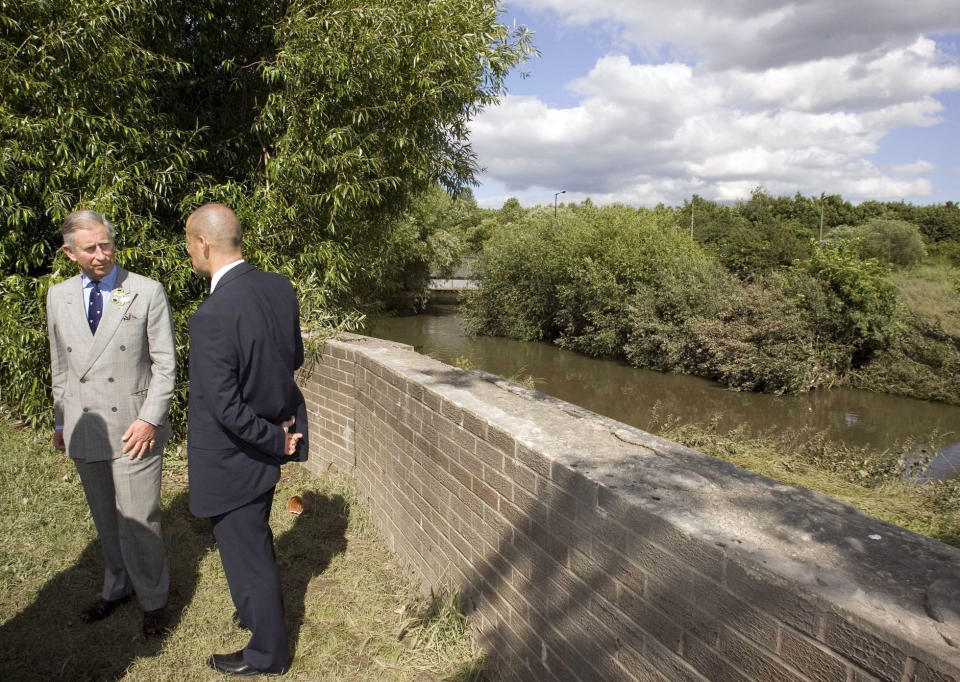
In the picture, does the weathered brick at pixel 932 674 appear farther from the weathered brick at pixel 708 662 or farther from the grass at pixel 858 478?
the grass at pixel 858 478

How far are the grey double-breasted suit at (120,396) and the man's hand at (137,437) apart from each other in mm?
34

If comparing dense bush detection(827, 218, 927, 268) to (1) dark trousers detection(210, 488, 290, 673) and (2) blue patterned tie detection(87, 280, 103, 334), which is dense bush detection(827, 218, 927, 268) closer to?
(1) dark trousers detection(210, 488, 290, 673)

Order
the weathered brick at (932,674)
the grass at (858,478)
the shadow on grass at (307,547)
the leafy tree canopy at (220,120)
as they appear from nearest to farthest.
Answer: the weathered brick at (932,674) → the shadow on grass at (307,547) → the leafy tree canopy at (220,120) → the grass at (858,478)

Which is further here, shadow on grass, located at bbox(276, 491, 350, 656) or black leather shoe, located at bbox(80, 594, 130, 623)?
shadow on grass, located at bbox(276, 491, 350, 656)

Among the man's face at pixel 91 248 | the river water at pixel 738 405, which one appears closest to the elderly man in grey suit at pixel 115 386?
the man's face at pixel 91 248

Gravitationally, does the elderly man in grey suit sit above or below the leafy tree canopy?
below

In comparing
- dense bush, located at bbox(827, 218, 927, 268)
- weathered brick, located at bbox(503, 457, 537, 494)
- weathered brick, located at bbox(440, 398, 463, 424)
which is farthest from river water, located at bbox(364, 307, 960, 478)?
dense bush, located at bbox(827, 218, 927, 268)

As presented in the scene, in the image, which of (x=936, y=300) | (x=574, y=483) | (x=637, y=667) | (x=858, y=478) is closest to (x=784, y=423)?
(x=858, y=478)

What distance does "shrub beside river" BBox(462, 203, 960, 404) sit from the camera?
15969mm

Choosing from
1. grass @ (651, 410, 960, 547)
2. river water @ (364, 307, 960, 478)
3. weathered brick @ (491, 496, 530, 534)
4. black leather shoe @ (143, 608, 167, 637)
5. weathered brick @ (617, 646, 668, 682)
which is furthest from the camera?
river water @ (364, 307, 960, 478)

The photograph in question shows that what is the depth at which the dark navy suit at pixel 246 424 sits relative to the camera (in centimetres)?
238

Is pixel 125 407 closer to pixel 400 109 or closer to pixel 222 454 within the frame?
pixel 222 454

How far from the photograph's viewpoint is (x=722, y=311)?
17.6 m

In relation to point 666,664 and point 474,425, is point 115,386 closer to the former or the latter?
point 474,425
